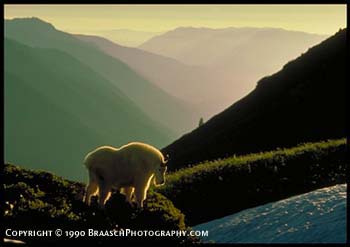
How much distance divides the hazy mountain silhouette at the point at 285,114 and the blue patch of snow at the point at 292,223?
45.4 metres

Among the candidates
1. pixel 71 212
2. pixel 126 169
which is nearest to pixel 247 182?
pixel 126 169

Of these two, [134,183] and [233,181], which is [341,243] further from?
[233,181]

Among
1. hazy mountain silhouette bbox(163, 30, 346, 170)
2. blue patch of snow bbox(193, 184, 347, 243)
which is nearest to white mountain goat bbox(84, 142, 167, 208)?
blue patch of snow bbox(193, 184, 347, 243)

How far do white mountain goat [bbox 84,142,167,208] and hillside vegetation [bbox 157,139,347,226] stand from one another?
8322 mm

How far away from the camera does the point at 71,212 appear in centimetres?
1620

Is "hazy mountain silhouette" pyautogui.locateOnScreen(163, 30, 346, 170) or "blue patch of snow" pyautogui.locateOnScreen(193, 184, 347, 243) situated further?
"hazy mountain silhouette" pyautogui.locateOnScreen(163, 30, 346, 170)

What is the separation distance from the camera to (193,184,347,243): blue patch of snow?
1648 cm

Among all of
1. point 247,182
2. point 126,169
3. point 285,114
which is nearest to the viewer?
point 126,169

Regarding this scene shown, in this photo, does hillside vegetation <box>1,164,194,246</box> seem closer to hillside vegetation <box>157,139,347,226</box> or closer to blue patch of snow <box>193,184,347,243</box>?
blue patch of snow <box>193,184,347,243</box>

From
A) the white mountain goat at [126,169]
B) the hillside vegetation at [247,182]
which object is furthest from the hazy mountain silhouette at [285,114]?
the white mountain goat at [126,169]

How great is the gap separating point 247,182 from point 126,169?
12642mm

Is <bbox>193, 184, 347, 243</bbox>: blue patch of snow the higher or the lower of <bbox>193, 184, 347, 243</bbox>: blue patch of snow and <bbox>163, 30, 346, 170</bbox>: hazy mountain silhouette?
the lower

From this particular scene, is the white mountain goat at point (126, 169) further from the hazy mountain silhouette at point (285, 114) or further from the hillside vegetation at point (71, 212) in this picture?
the hazy mountain silhouette at point (285, 114)

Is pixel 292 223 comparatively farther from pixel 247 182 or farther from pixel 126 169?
pixel 247 182
